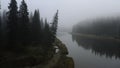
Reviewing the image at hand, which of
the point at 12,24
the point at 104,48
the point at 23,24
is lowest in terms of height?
the point at 104,48

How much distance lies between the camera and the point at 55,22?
207ft

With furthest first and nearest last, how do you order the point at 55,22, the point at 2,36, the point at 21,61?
the point at 55,22 < the point at 2,36 < the point at 21,61

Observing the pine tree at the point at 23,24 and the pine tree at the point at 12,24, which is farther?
the pine tree at the point at 23,24

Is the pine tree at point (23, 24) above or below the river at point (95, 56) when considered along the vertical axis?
above

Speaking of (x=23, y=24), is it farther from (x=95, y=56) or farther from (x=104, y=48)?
(x=104, y=48)

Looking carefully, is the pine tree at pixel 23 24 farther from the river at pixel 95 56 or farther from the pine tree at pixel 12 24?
the river at pixel 95 56

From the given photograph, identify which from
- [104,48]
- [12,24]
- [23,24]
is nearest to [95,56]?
[104,48]

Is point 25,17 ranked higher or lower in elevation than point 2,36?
higher

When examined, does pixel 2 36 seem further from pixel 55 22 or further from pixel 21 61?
pixel 55 22

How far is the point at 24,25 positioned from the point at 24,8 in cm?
471

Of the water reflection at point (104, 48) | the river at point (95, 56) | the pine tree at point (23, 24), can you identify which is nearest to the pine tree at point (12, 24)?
the pine tree at point (23, 24)

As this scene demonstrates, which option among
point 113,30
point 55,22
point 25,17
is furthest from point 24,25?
point 113,30

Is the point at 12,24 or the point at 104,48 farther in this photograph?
the point at 104,48

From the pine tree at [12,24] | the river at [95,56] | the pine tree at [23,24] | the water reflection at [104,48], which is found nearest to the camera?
the pine tree at [12,24]
